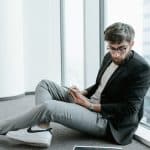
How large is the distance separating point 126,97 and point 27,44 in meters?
2.61

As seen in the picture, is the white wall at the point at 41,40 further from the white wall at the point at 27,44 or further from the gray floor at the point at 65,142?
the gray floor at the point at 65,142

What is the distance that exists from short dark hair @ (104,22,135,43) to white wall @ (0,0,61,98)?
2115mm

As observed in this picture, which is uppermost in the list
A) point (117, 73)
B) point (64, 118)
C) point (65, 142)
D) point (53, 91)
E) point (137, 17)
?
point (137, 17)

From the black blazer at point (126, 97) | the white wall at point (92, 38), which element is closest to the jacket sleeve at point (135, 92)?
the black blazer at point (126, 97)

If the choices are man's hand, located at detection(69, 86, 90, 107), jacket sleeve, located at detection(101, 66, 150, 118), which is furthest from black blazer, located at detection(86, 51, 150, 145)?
man's hand, located at detection(69, 86, 90, 107)

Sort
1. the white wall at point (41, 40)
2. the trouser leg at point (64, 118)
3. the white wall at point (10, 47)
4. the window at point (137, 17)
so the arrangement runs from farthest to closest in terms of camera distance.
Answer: the white wall at point (41, 40) → the white wall at point (10, 47) → the window at point (137, 17) → the trouser leg at point (64, 118)

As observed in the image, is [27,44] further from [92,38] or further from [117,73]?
[117,73]

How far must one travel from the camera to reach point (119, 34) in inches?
81.9

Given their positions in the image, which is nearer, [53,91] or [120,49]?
[120,49]

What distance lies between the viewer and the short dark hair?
2082 mm

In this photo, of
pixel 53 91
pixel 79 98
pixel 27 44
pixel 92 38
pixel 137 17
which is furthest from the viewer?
pixel 27 44

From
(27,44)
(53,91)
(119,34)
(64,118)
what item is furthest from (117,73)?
(27,44)

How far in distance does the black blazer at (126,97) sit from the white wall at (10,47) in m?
2.06

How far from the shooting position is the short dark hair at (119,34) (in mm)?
2082
